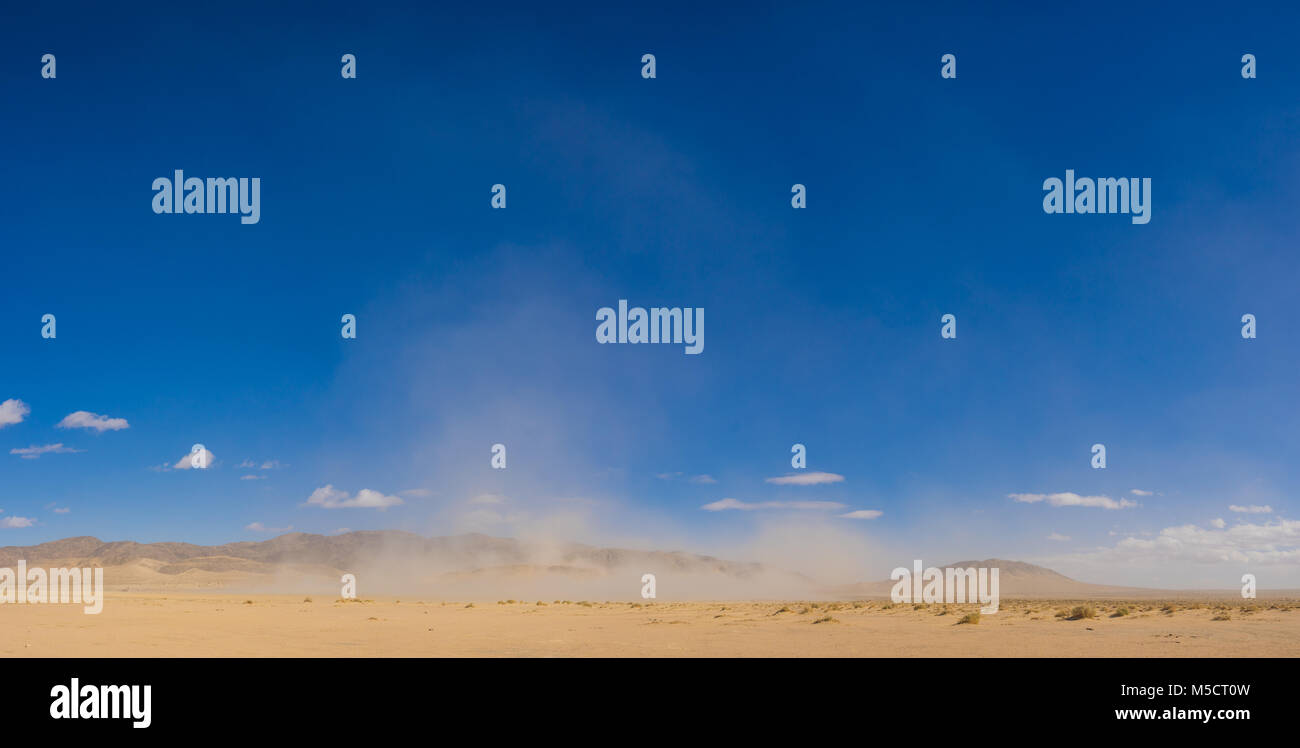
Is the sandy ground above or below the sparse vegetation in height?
above

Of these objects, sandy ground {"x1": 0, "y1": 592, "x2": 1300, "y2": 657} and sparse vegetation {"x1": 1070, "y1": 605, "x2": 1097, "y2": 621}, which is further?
sparse vegetation {"x1": 1070, "y1": 605, "x2": 1097, "y2": 621}

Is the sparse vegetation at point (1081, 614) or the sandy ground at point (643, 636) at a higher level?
the sandy ground at point (643, 636)

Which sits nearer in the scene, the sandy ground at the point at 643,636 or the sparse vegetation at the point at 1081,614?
the sandy ground at the point at 643,636

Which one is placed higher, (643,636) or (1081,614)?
(643,636)

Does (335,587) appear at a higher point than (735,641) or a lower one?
lower

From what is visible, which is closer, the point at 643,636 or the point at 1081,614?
the point at 643,636
